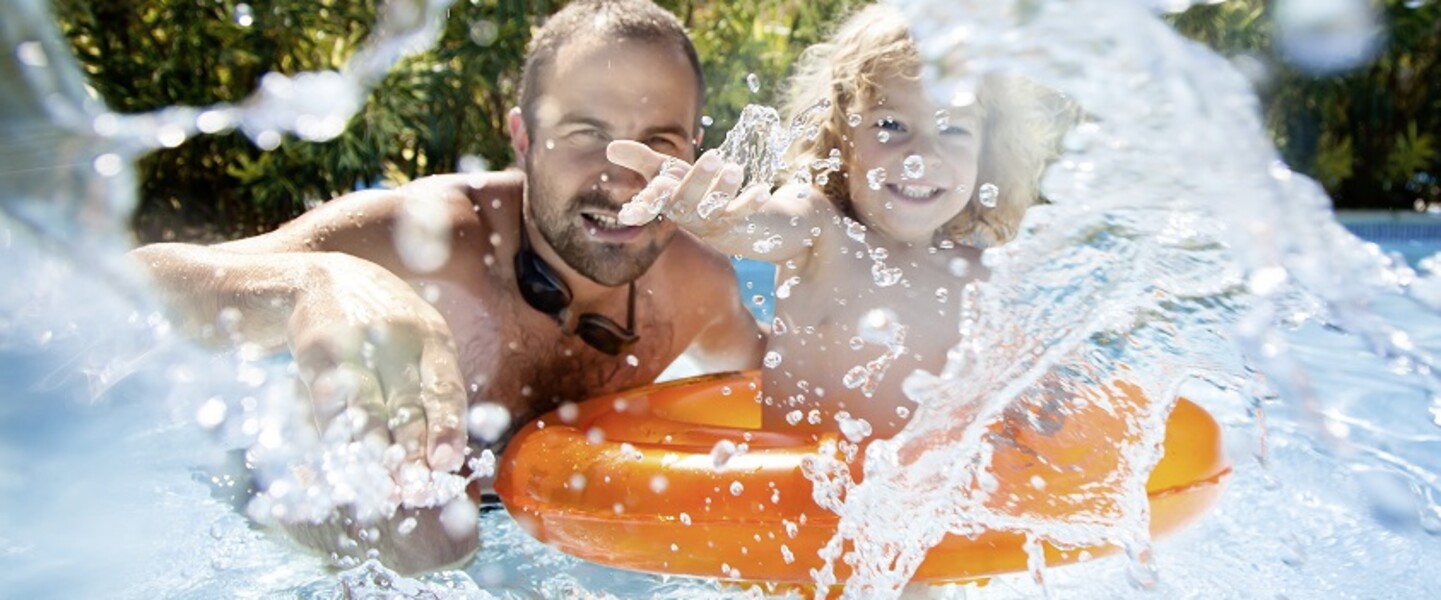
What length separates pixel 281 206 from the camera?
6.02 meters

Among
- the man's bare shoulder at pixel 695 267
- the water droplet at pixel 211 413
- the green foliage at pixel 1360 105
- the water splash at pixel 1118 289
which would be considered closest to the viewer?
the water splash at pixel 1118 289

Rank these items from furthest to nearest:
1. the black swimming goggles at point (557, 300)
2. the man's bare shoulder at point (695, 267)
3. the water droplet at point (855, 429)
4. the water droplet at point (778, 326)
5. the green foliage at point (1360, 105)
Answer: the green foliage at point (1360, 105)
the man's bare shoulder at point (695, 267)
the black swimming goggles at point (557, 300)
the water droplet at point (778, 326)
the water droplet at point (855, 429)

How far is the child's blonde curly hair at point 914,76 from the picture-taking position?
7.51 ft

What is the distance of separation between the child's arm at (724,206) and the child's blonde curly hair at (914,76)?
0.16 metres

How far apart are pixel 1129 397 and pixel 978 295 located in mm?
292

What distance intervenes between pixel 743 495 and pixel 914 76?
85 centimetres

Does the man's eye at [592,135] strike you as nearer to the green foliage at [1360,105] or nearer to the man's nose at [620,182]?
the man's nose at [620,182]

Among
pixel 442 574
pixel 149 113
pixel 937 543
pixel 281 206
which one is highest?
pixel 937 543

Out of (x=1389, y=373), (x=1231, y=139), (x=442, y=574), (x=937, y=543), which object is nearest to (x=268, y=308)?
(x=442, y=574)

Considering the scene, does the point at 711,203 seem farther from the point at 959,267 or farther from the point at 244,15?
the point at 244,15

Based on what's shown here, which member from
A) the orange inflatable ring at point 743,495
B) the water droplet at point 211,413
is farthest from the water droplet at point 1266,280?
the water droplet at point 211,413

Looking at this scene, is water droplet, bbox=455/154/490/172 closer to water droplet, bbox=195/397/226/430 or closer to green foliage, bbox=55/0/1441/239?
green foliage, bbox=55/0/1441/239

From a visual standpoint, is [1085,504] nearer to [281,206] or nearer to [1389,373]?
[1389,373]

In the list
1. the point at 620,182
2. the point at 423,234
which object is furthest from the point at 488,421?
the point at 620,182
